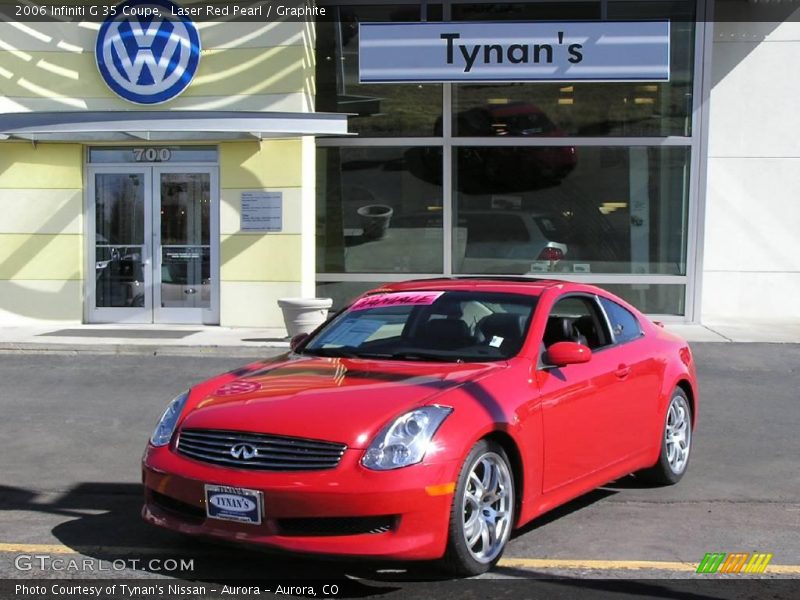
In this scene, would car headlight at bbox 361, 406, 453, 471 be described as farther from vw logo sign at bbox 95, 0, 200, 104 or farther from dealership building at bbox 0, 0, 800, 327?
vw logo sign at bbox 95, 0, 200, 104

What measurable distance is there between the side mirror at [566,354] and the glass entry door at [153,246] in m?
10.5

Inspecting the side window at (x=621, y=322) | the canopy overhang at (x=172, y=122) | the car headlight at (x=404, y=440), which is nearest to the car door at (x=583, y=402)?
the side window at (x=621, y=322)

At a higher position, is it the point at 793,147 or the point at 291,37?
the point at 291,37

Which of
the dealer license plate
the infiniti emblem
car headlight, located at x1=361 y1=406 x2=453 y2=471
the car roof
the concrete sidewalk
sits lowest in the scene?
the concrete sidewalk

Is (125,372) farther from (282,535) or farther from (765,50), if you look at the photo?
(765,50)

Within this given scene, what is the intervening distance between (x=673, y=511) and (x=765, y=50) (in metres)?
13.0

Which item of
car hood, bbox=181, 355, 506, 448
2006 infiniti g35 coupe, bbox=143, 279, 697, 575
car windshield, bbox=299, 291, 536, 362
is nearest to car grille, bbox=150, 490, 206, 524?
2006 infiniti g35 coupe, bbox=143, 279, 697, 575

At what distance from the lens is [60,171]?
15.4 meters

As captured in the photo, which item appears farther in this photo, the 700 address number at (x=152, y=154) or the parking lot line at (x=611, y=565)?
the 700 address number at (x=152, y=154)

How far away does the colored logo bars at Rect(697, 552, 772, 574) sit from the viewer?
5199 mm

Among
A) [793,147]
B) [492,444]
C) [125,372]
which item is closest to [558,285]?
[492,444]

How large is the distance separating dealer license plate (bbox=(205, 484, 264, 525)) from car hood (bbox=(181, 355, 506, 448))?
1.02 ft

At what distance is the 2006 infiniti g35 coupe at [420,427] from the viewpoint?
15.3 feet

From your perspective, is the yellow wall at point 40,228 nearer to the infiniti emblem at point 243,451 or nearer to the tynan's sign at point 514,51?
the tynan's sign at point 514,51
